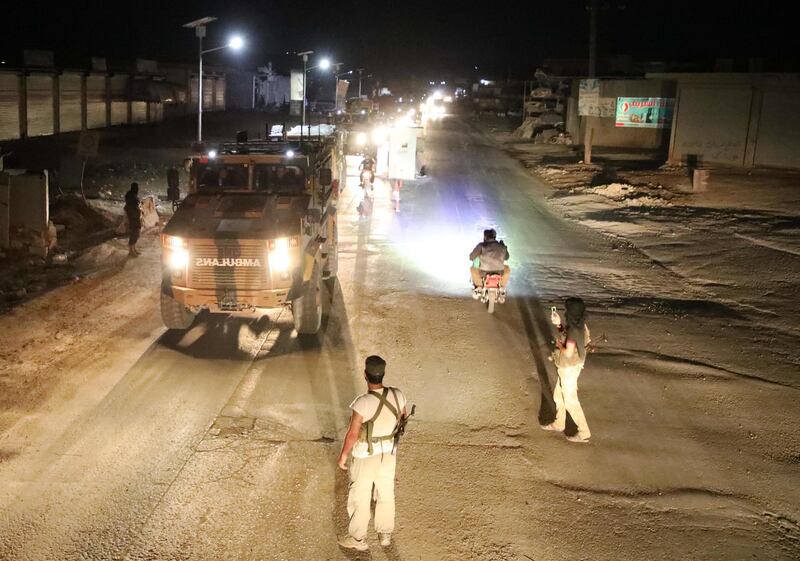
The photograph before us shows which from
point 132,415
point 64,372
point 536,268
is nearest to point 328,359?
point 132,415

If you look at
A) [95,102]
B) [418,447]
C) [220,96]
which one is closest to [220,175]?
[418,447]

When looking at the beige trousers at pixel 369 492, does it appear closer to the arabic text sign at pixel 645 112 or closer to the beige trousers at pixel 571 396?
the beige trousers at pixel 571 396

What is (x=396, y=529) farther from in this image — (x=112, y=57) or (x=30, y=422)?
(x=112, y=57)

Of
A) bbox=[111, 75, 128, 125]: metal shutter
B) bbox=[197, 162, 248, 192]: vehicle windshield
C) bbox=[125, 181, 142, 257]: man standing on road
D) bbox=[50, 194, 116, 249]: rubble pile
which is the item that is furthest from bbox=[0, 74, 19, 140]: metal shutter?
bbox=[197, 162, 248, 192]: vehicle windshield

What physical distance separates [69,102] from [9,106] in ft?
20.0

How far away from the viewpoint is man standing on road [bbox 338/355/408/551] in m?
5.20

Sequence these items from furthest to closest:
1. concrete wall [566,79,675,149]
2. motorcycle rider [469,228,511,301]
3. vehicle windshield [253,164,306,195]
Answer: concrete wall [566,79,675,149] < motorcycle rider [469,228,511,301] < vehicle windshield [253,164,306,195]

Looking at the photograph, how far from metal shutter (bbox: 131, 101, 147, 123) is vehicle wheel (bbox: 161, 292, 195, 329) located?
39.0m

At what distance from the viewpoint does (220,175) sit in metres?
11.2

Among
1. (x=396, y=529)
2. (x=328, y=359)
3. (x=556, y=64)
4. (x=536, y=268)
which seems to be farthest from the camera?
(x=556, y=64)

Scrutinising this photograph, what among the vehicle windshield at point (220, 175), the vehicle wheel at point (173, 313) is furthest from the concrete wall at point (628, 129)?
the vehicle wheel at point (173, 313)

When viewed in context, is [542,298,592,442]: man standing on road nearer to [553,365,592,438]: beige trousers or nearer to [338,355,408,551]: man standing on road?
[553,365,592,438]: beige trousers

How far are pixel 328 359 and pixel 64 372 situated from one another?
3311mm

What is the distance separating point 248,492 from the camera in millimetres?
6293
